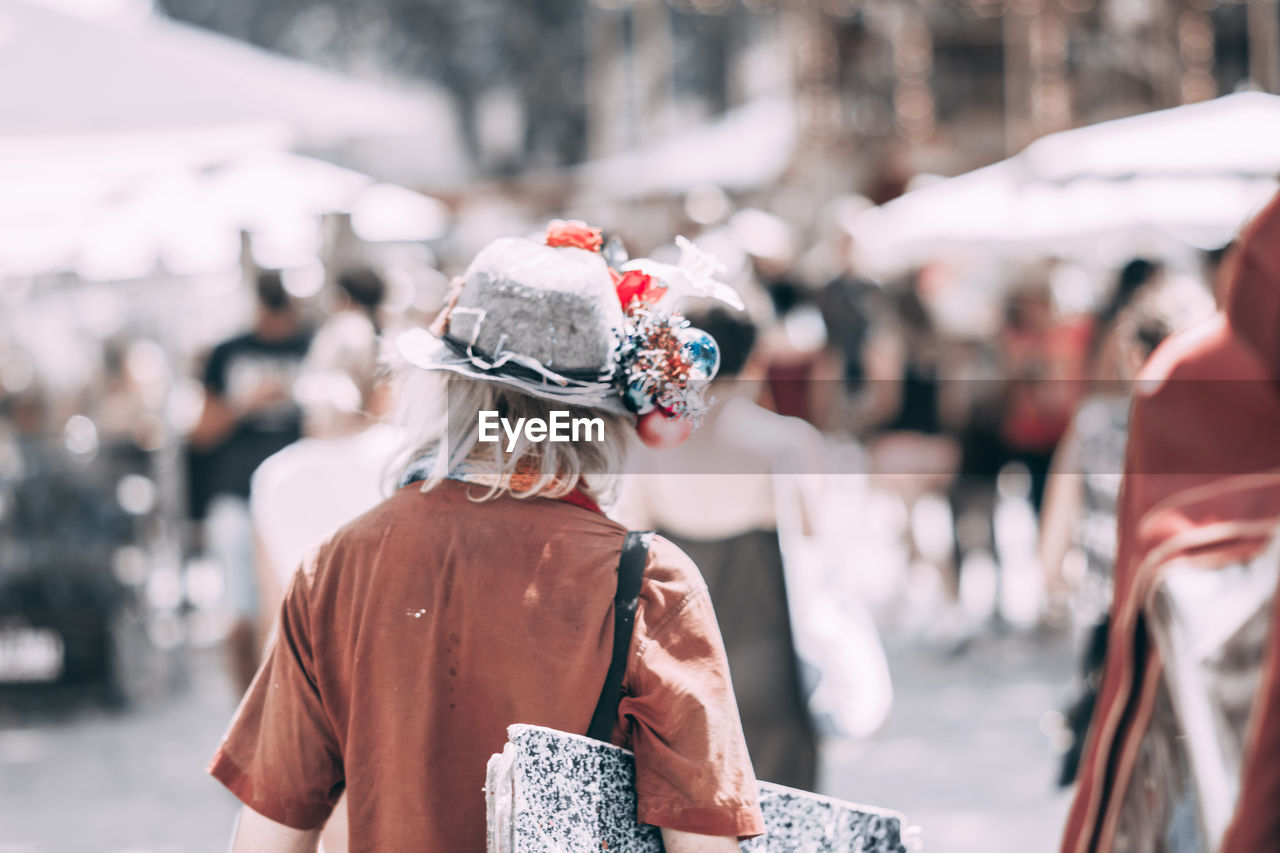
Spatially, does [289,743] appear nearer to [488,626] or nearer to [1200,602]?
[488,626]

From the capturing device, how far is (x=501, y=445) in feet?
6.33

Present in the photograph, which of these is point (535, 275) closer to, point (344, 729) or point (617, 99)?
point (344, 729)

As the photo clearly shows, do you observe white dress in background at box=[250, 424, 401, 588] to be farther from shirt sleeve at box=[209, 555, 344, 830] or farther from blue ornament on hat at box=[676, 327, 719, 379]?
blue ornament on hat at box=[676, 327, 719, 379]

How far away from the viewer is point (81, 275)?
27.6 ft

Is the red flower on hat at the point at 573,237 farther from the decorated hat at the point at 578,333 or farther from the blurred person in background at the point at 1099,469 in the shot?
the blurred person in background at the point at 1099,469

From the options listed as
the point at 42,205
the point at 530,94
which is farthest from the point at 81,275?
the point at 530,94

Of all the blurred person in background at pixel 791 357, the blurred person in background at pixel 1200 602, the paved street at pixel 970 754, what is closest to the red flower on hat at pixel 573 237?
the blurred person in background at pixel 1200 602

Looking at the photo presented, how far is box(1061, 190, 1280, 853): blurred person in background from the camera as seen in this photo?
5.43ft

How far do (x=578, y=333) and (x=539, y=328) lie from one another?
0.05m

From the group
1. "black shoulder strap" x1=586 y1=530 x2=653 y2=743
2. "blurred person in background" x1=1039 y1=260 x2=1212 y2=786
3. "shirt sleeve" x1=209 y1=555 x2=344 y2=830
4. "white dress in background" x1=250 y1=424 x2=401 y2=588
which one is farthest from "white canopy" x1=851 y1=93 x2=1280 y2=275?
"shirt sleeve" x1=209 y1=555 x2=344 y2=830

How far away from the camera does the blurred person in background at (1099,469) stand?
3.34 m

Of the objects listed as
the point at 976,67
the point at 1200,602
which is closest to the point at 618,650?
the point at 1200,602

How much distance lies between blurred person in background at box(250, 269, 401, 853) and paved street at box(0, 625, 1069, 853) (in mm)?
1930

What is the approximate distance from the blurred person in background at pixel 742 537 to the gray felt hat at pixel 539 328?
4.90 feet
